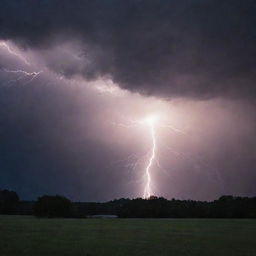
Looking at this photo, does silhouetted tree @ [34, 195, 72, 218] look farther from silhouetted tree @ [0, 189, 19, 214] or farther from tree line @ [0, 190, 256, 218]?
silhouetted tree @ [0, 189, 19, 214]

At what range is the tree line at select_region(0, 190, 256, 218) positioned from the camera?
90.2 metres

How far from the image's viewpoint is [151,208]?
96625 mm

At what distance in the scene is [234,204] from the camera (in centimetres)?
9862

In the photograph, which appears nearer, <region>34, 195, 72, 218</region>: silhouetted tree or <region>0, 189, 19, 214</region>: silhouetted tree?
<region>34, 195, 72, 218</region>: silhouetted tree

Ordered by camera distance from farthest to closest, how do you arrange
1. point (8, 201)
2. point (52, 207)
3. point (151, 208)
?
point (8, 201) < point (151, 208) < point (52, 207)

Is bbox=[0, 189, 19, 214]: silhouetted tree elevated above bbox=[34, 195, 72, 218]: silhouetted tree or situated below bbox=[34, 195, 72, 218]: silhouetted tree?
above

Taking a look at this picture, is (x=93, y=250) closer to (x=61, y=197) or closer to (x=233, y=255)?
(x=233, y=255)

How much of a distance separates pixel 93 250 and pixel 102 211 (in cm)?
9569

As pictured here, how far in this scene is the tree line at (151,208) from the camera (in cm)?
9019

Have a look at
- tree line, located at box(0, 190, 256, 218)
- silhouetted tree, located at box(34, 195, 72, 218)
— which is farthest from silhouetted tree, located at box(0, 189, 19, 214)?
silhouetted tree, located at box(34, 195, 72, 218)

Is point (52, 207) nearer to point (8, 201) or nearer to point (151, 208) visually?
point (151, 208)

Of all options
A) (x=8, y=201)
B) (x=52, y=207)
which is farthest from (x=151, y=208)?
(x=8, y=201)

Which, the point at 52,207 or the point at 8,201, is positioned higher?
the point at 8,201

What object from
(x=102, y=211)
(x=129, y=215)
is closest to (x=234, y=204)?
(x=129, y=215)
